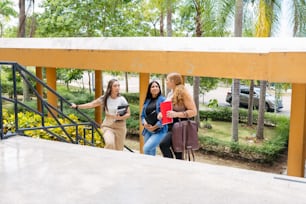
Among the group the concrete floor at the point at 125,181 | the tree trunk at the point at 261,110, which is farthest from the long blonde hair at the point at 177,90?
the tree trunk at the point at 261,110

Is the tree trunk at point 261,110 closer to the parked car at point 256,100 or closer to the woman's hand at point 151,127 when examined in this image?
the parked car at point 256,100

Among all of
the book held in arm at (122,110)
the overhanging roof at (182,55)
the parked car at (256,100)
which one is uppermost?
the overhanging roof at (182,55)

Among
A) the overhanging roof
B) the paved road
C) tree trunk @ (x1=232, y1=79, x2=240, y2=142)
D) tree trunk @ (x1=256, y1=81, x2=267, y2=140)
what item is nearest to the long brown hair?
the overhanging roof

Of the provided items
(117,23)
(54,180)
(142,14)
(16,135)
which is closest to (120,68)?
(16,135)

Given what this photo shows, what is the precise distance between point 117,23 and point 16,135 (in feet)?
40.2

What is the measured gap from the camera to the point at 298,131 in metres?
6.20

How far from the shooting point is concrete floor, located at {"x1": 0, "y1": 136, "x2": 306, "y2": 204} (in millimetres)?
3068

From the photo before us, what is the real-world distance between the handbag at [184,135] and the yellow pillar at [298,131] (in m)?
2.18

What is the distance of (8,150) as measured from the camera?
14.2 feet

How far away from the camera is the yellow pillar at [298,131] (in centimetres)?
618

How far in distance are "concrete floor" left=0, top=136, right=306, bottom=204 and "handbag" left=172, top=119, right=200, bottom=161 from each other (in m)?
0.79

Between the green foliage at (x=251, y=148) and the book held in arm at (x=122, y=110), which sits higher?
the book held in arm at (x=122, y=110)

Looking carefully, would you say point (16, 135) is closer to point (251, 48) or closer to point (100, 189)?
point (100, 189)

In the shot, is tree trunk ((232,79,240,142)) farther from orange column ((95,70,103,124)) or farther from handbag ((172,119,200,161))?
handbag ((172,119,200,161))
